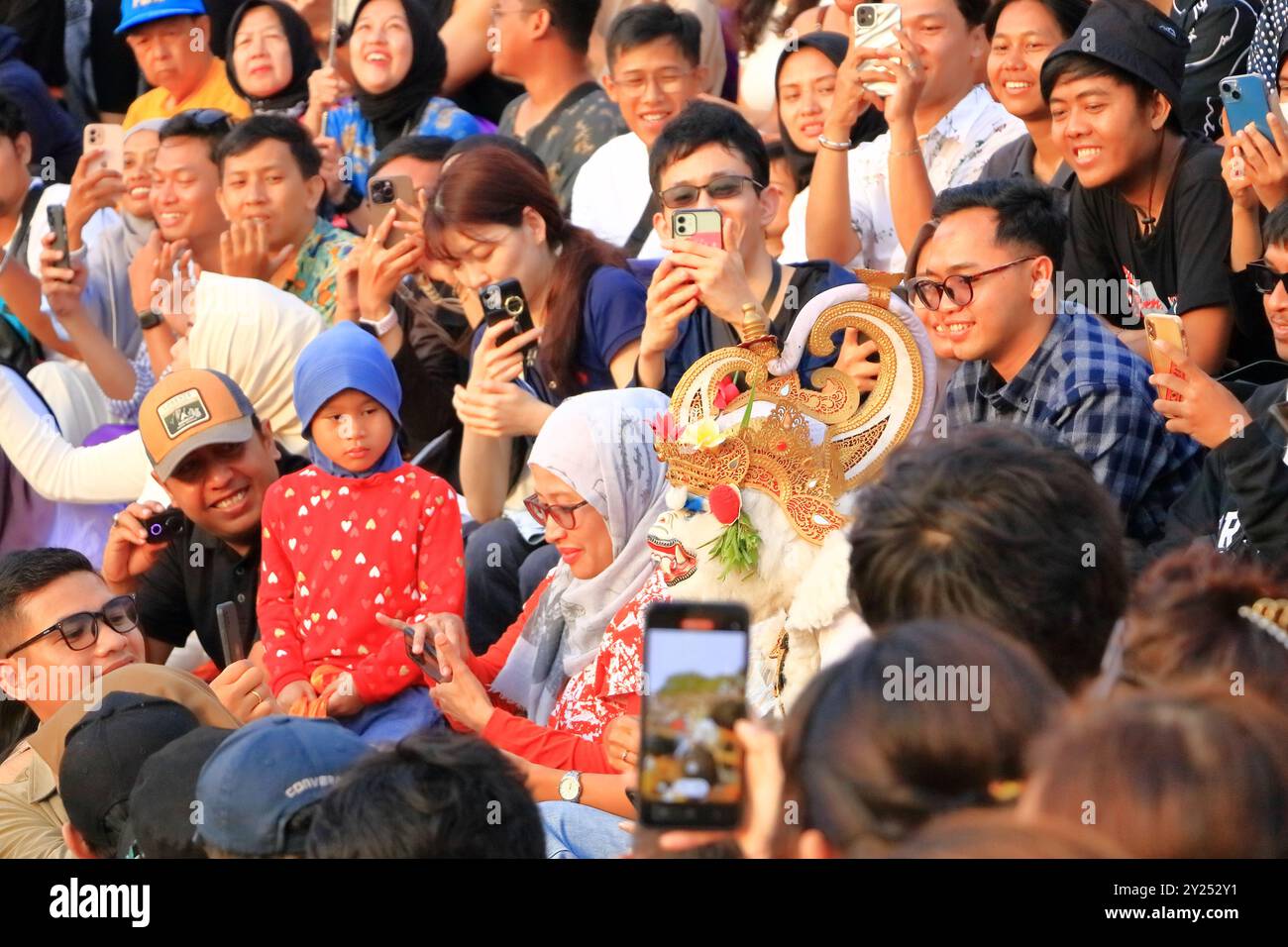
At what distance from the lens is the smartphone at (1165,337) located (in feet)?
12.1

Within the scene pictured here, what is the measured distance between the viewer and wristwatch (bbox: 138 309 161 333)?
6.11m

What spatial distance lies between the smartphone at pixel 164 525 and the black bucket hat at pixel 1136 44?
2.66 meters

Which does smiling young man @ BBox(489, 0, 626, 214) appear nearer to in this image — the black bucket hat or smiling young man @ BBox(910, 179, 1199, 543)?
the black bucket hat

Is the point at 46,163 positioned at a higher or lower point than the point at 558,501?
higher

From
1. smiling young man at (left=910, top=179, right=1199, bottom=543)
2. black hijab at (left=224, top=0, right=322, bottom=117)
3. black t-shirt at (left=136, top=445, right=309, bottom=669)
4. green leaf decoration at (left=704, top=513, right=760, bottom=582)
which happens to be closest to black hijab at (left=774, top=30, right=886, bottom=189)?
smiling young man at (left=910, top=179, right=1199, bottom=543)

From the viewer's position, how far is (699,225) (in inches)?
177

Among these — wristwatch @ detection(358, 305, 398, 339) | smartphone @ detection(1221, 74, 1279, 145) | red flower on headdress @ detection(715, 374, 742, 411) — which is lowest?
red flower on headdress @ detection(715, 374, 742, 411)

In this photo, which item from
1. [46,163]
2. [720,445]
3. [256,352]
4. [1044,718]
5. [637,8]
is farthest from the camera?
[46,163]

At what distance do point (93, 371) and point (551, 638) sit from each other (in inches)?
106

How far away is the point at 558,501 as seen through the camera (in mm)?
4117

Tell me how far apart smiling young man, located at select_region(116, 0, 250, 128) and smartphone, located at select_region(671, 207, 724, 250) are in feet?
10.6
